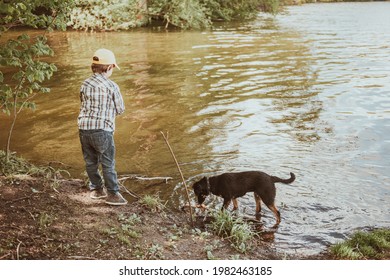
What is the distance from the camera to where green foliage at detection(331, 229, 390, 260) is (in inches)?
221

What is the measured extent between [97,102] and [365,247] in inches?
158

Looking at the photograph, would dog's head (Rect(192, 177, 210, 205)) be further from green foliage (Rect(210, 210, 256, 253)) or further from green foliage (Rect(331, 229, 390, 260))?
green foliage (Rect(331, 229, 390, 260))

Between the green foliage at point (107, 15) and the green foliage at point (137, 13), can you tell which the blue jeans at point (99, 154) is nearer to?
the green foliage at point (137, 13)

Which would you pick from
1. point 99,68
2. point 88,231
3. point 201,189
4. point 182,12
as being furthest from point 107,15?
point 88,231

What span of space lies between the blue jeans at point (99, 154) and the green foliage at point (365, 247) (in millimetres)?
3225

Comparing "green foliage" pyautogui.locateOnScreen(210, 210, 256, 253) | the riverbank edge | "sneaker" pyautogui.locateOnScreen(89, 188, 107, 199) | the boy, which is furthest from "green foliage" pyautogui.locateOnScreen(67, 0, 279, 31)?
"green foliage" pyautogui.locateOnScreen(210, 210, 256, 253)

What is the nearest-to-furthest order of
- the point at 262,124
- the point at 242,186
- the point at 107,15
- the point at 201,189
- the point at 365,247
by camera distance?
the point at 365,247 → the point at 242,186 → the point at 201,189 → the point at 262,124 → the point at 107,15

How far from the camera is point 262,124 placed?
1151 centimetres

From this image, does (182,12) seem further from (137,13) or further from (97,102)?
(97,102)

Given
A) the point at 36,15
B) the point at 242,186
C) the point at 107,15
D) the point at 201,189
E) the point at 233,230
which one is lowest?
the point at 233,230

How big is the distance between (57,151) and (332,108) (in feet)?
25.4

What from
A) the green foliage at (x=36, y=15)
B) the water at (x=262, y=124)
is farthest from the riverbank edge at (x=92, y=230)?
the green foliage at (x=36, y=15)

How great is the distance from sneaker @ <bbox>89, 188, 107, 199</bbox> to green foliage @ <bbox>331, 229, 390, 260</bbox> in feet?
10.9
